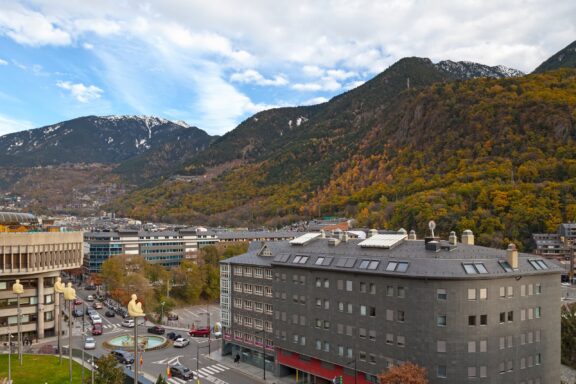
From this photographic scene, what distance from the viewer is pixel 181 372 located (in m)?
62.8

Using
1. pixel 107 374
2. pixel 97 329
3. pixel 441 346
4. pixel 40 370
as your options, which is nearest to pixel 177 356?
pixel 97 329

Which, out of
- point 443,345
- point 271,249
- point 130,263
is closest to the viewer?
point 443,345

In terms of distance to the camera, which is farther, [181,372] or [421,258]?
[181,372]

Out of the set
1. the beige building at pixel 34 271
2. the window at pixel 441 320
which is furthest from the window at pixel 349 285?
the beige building at pixel 34 271

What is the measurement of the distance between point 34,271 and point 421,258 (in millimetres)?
55141

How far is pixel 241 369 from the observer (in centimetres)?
6781

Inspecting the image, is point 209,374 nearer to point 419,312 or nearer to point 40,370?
point 40,370

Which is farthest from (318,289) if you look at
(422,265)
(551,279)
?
(551,279)

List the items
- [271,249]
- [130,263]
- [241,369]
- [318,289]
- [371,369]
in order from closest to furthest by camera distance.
Result: 1. [371,369]
2. [318,289]
3. [241,369]
4. [271,249]
5. [130,263]

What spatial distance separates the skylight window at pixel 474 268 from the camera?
47375mm

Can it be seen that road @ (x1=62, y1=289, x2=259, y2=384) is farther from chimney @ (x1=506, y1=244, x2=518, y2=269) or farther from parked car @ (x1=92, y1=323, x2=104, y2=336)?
chimney @ (x1=506, y1=244, x2=518, y2=269)

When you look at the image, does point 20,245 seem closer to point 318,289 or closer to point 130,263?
point 318,289

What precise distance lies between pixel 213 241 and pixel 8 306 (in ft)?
304

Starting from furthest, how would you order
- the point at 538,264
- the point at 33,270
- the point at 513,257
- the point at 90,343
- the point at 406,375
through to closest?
1. the point at 33,270
2. the point at 90,343
3. the point at 538,264
4. the point at 513,257
5. the point at 406,375
